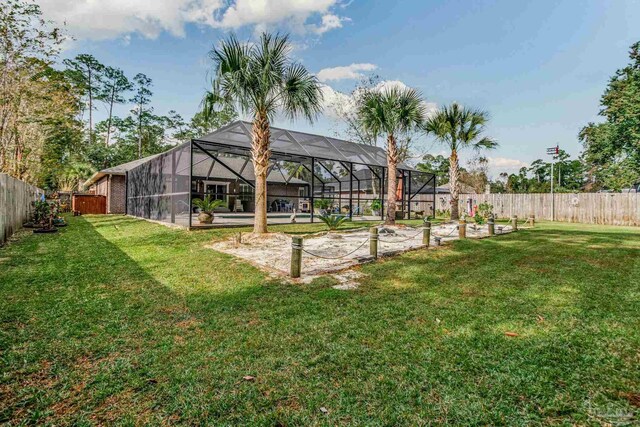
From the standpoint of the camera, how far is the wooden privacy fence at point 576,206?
15141 millimetres

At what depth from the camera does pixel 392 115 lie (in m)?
10.8

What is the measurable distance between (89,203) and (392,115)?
19.9m

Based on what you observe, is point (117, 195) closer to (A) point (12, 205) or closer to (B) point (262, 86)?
(A) point (12, 205)

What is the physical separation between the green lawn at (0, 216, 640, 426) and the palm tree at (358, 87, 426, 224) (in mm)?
6889

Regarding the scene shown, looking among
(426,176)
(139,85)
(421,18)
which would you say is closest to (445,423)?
(421,18)

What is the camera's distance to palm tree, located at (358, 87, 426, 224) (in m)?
10.9

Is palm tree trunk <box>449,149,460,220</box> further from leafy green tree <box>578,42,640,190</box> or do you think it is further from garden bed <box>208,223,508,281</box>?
leafy green tree <box>578,42,640,190</box>

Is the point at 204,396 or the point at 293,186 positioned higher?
the point at 293,186

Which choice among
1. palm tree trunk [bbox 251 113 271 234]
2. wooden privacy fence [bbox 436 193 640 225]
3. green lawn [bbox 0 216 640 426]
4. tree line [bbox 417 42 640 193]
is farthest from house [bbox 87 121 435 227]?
tree line [bbox 417 42 640 193]

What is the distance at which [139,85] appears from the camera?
34.2 meters

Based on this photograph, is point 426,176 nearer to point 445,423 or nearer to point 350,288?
point 350,288

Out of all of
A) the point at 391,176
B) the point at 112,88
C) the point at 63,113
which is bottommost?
the point at 391,176

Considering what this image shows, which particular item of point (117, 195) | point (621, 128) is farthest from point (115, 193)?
point (621, 128)

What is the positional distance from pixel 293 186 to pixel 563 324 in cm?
2101
